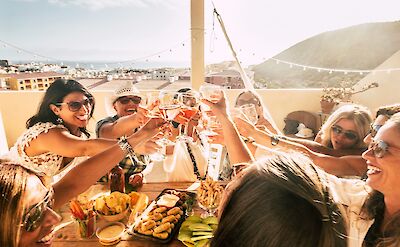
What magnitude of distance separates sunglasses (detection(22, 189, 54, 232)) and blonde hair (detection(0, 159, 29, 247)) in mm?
54

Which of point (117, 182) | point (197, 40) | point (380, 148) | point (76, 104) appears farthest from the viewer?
point (197, 40)

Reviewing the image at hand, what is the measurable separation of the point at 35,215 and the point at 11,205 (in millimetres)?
150

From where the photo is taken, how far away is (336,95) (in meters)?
4.73

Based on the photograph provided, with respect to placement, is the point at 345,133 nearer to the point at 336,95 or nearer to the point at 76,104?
the point at 76,104

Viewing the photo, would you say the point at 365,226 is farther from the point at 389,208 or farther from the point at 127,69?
the point at 127,69

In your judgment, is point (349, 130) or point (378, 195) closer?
point (378, 195)

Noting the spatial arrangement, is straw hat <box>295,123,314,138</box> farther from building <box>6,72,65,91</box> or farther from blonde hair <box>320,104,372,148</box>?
building <box>6,72,65,91</box>

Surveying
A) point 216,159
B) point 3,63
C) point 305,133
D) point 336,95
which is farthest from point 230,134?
point 3,63

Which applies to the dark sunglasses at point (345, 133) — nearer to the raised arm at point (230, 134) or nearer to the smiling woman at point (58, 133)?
the raised arm at point (230, 134)

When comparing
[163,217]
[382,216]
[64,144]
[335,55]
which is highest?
[335,55]

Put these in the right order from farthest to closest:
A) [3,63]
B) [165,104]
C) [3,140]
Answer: [3,63]
[3,140]
[165,104]

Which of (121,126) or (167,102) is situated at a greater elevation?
(167,102)

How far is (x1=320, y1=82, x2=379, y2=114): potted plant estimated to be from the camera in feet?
15.3

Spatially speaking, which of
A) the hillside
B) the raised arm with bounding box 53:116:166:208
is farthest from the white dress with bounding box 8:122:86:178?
the hillside
